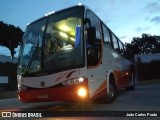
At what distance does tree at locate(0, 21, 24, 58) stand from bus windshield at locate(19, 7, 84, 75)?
75.9m

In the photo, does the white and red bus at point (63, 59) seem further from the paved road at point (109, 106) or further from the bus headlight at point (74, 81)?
the paved road at point (109, 106)

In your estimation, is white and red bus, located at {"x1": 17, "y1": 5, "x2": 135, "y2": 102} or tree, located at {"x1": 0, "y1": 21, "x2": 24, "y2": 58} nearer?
white and red bus, located at {"x1": 17, "y1": 5, "x2": 135, "y2": 102}

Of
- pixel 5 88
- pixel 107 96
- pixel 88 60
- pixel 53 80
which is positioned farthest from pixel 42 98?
pixel 5 88

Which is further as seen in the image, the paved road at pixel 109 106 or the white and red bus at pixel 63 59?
the paved road at pixel 109 106

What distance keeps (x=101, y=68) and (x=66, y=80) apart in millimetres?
1877

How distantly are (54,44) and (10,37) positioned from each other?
262 ft

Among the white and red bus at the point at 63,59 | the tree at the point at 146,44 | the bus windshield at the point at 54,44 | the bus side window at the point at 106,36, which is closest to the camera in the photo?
the white and red bus at the point at 63,59

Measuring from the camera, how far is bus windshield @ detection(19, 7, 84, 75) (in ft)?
36.8

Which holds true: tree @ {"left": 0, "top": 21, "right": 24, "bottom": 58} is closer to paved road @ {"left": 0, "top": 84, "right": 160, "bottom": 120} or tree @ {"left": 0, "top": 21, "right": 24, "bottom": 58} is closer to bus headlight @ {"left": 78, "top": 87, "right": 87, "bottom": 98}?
paved road @ {"left": 0, "top": 84, "right": 160, "bottom": 120}

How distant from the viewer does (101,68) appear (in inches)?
489

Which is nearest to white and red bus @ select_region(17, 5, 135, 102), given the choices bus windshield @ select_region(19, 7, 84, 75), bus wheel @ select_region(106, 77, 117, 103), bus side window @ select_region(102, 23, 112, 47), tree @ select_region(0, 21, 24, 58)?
bus windshield @ select_region(19, 7, 84, 75)

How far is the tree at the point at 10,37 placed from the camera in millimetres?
87938

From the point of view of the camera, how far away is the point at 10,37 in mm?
89438

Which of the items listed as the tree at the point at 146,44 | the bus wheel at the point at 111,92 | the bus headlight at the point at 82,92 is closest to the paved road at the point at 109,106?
the bus wheel at the point at 111,92
